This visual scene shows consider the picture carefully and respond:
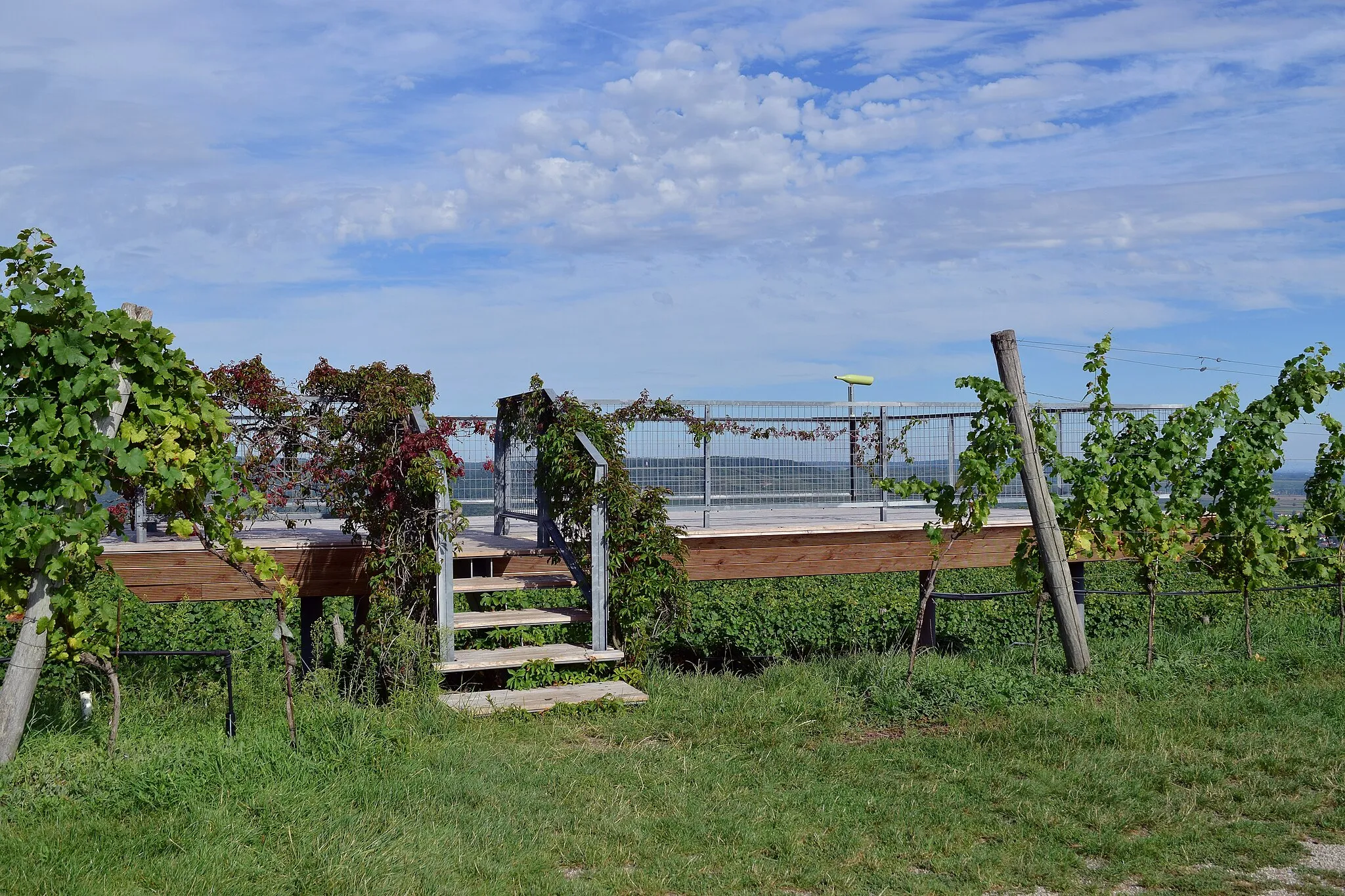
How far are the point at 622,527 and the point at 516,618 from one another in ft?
3.80

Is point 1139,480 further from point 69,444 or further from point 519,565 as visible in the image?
point 69,444

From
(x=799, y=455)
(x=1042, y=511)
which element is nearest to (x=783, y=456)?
(x=799, y=455)

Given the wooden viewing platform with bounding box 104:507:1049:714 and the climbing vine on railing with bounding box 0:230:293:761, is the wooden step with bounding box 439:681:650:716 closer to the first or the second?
the wooden viewing platform with bounding box 104:507:1049:714

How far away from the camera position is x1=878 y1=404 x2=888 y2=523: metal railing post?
12.4 meters

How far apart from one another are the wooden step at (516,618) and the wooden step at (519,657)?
0.19 meters

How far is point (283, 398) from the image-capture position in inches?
399

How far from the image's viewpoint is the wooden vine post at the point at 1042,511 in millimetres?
8414

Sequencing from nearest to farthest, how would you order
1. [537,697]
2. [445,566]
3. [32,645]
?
[32,645]
[537,697]
[445,566]

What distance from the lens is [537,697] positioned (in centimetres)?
766

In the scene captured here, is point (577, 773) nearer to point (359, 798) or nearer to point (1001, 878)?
point (359, 798)

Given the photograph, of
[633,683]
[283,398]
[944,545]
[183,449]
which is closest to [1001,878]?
[633,683]

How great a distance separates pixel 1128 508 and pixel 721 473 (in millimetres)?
4398

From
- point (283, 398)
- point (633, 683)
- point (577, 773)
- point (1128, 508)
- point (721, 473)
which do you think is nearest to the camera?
point (577, 773)

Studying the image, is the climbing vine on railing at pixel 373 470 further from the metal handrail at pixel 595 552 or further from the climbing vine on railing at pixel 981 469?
the climbing vine on railing at pixel 981 469
